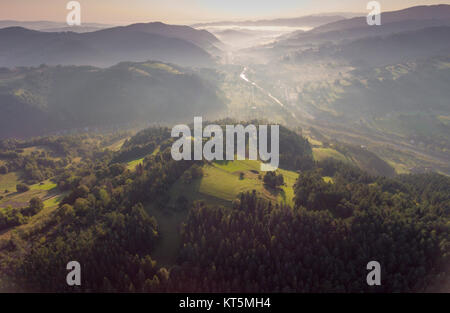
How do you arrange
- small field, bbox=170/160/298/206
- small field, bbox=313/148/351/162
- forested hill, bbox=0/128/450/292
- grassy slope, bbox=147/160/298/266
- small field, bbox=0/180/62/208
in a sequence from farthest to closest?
small field, bbox=313/148/351/162, small field, bbox=0/180/62/208, small field, bbox=170/160/298/206, grassy slope, bbox=147/160/298/266, forested hill, bbox=0/128/450/292

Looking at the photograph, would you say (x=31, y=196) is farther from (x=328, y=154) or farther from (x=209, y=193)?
(x=328, y=154)

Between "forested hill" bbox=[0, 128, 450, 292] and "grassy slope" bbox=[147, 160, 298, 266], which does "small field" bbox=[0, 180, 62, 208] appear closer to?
"forested hill" bbox=[0, 128, 450, 292]

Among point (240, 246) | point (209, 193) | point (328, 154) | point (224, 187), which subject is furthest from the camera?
point (328, 154)

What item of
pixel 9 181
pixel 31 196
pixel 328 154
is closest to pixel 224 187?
pixel 31 196

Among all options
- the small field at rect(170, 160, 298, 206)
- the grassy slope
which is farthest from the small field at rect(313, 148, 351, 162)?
the small field at rect(170, 160, 298, 206)

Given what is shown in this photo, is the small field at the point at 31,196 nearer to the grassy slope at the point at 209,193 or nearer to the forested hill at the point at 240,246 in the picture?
the forested hill at the point at 240,246

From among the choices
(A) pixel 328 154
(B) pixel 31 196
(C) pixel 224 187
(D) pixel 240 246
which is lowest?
(D) pixel 240 246

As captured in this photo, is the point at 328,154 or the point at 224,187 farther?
the point at 328,154
